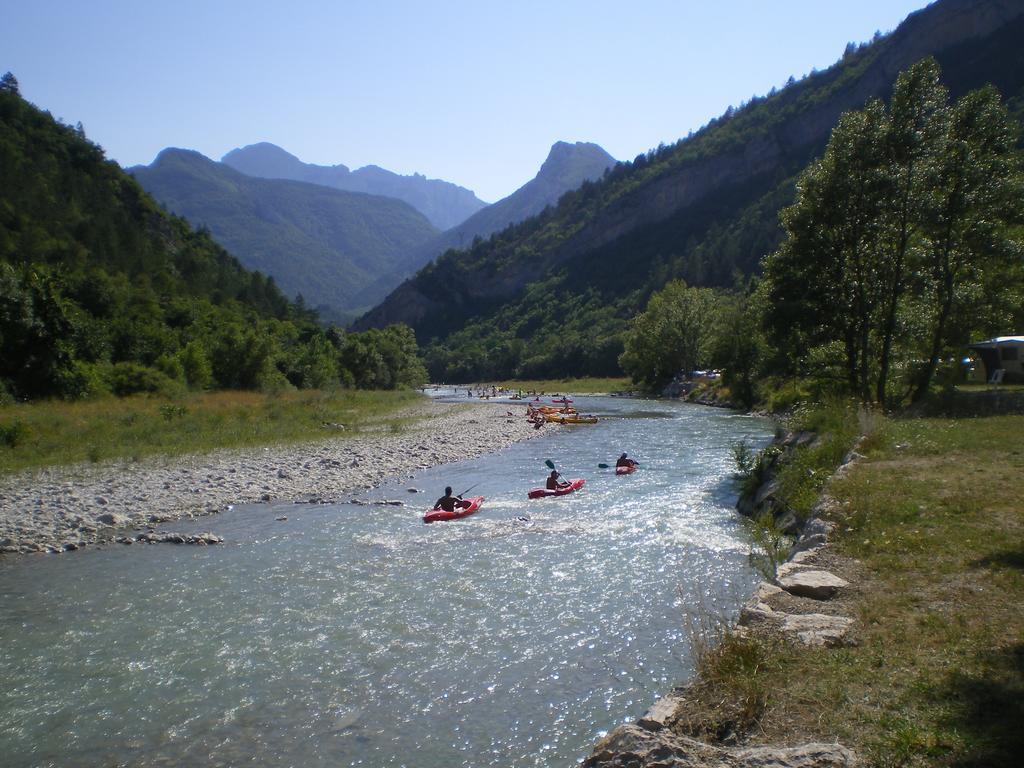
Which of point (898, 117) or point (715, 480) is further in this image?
point (898, 117)

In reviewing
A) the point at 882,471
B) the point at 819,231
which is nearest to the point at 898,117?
the point at 819,231

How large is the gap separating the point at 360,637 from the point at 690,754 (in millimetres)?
6246

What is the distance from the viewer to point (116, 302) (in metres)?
52.5

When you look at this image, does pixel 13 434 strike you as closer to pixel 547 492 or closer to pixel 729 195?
pixel 547 492

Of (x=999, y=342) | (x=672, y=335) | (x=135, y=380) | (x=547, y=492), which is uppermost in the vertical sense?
(x=672, y=335)

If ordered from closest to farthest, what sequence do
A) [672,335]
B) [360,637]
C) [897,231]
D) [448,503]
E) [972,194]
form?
[360,637] < [448,503] < [972,194] < [897,231] < [672,335]

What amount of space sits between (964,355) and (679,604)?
1069 inches

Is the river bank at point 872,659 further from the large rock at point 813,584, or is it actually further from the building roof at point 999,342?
the building roof at point 999,342

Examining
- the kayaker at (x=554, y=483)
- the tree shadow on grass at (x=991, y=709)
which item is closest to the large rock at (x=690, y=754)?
the tree shadow on grass at (x=991, y=709)

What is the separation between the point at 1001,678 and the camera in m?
4.88

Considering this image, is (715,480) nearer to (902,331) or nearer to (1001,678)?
(902,331)

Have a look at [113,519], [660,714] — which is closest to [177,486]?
[113,519]

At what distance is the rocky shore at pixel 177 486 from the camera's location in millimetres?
15055

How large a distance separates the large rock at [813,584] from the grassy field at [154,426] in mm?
Result: 23157
